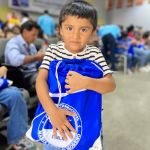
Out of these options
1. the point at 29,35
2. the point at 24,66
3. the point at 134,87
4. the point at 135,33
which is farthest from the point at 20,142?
the point at 135,33

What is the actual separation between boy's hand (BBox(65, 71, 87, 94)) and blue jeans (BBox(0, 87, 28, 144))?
124 centimetres

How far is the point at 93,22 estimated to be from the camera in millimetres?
1009

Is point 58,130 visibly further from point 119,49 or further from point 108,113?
point 119,49

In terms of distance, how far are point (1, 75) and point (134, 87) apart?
2.98m

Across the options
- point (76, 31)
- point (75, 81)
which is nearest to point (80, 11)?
point (76, 31)

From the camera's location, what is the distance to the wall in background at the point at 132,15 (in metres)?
10.8

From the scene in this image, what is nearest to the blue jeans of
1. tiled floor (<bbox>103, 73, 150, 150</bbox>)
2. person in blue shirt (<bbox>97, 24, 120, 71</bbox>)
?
tiled floor (<bbox>103, 73, 150, 150</bbox>)

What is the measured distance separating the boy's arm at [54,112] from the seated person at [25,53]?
180 centimetres

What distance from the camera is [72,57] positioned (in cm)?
102

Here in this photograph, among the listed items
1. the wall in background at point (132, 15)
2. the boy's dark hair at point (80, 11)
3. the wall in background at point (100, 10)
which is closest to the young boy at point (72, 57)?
the boy's dark hair at point (80, 11)

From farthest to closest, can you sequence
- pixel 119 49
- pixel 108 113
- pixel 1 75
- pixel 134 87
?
1. pixel 119 49
2. pixel 134 87
3. pixel 108 113
4. pixel 1 75

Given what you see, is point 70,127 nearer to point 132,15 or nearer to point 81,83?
point 81,83

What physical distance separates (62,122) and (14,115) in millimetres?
1212

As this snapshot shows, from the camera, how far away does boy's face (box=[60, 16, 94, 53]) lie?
969 millimetres
